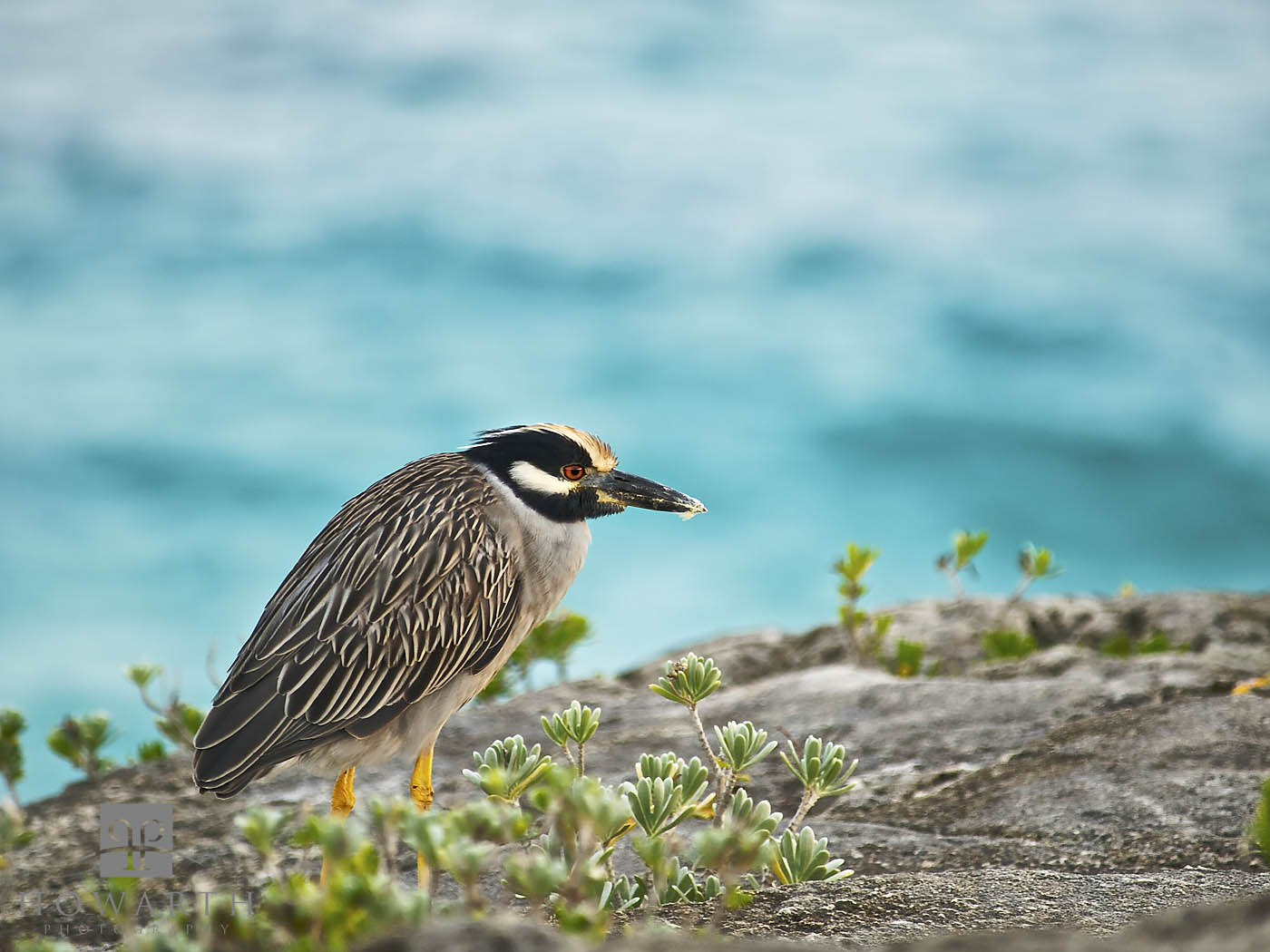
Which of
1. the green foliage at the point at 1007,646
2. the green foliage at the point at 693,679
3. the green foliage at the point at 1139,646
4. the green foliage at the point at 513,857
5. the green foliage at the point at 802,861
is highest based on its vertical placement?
the green foliage at the point at 1007,646

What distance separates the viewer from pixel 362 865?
2.23 m

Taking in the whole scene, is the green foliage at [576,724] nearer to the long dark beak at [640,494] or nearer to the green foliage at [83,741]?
the long dark beak at [640,494]

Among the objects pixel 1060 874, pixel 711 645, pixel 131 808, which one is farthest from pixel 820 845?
pixel 711 645

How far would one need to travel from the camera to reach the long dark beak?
562cm

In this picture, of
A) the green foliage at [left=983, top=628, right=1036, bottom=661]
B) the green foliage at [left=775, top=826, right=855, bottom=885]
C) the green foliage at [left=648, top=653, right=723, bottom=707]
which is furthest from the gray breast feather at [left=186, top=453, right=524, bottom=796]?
the green foliage at [left=983, top=628, right=1036, bottom=661]

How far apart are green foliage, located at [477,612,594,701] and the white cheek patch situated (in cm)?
225

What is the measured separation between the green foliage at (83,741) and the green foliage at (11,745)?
175mm

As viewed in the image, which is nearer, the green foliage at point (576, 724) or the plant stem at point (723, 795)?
the plant stem at point (723, 795)

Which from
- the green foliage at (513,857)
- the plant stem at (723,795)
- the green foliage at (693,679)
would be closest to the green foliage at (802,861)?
the green foliage at (513,857)

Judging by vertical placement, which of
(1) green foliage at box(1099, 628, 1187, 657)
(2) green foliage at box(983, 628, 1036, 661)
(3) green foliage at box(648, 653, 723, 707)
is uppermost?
(2) green foliage at box(983, 628, 1036, 661)

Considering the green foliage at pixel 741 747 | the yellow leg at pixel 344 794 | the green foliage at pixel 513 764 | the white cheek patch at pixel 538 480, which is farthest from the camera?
the white cheek patch at pixel 538 480

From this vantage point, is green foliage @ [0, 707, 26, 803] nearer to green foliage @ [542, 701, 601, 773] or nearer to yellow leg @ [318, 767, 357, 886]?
yellow leg @ [318, 767, 357, 886]

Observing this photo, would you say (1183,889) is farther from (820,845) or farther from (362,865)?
(362,865)

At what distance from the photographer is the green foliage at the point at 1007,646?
6801 millimetres
